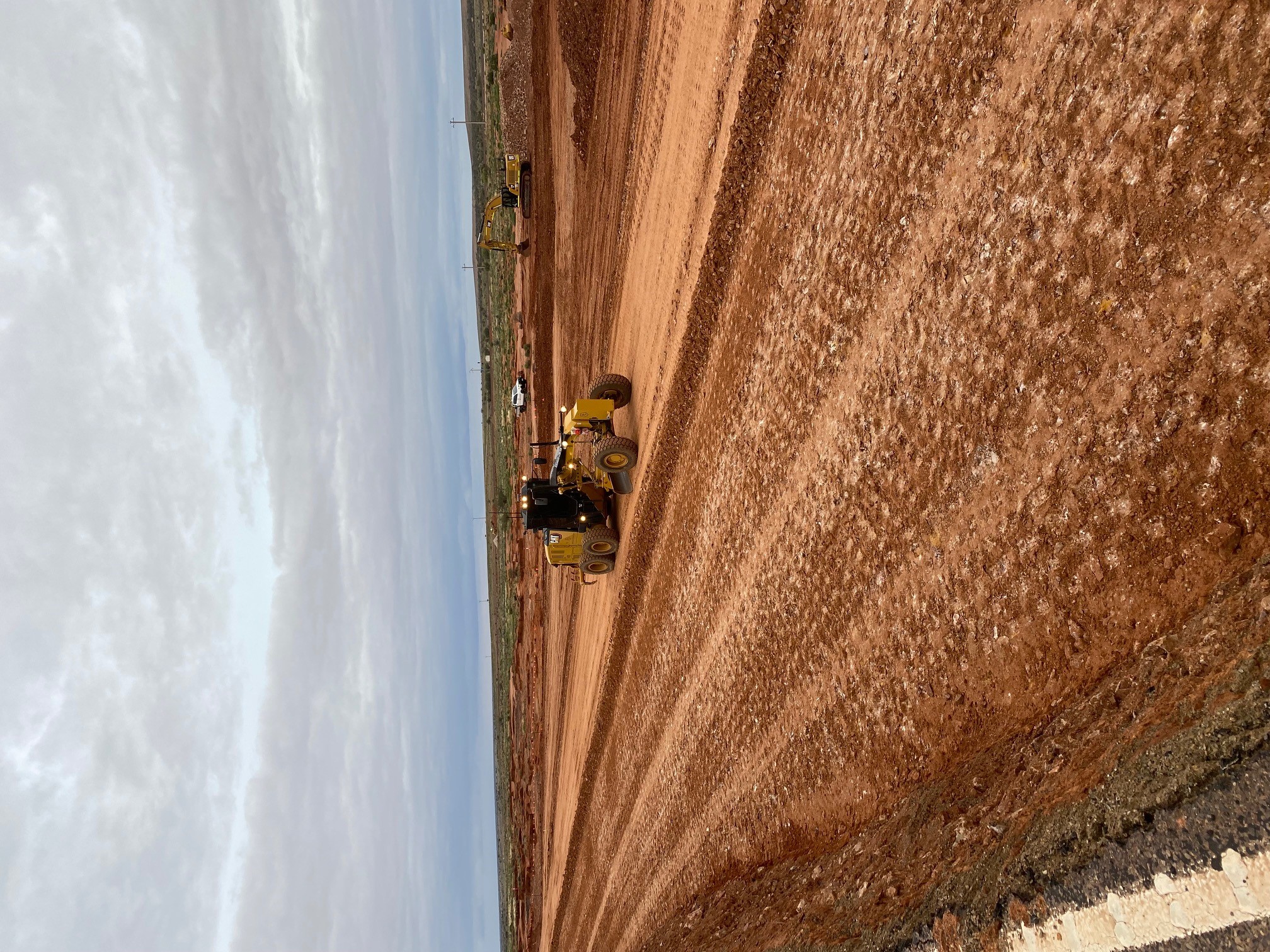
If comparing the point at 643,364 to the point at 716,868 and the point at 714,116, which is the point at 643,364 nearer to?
the point at 714,116

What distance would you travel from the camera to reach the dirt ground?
372cm

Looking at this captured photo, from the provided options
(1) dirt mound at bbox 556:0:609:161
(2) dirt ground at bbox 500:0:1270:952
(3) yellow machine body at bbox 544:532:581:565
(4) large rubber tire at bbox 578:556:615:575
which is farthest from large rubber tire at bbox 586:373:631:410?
(1) dirt mound at bbox 556:0:609:161

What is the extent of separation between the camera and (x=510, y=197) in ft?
72.3

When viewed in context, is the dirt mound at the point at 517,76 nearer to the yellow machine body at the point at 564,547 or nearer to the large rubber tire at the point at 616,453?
the yellow machine body at the point at 564,547

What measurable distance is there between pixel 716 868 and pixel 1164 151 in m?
8.09

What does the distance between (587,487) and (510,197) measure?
41.1 feet

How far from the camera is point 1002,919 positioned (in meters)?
4.20

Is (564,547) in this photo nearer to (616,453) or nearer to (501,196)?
(616,453)

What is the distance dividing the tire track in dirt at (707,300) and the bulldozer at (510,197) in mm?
12810

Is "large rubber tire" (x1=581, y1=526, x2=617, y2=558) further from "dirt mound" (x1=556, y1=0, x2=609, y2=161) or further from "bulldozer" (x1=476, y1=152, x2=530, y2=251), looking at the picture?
"bulldozer" (x1=476, y1=152, x2=530, y2=251)

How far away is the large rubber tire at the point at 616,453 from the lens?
11516mm

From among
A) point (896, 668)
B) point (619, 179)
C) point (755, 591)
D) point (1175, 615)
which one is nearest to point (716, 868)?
point (755, 591)

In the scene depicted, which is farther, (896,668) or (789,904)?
(789,904)

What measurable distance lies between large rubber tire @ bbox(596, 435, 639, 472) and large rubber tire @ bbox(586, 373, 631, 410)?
0.95 m
